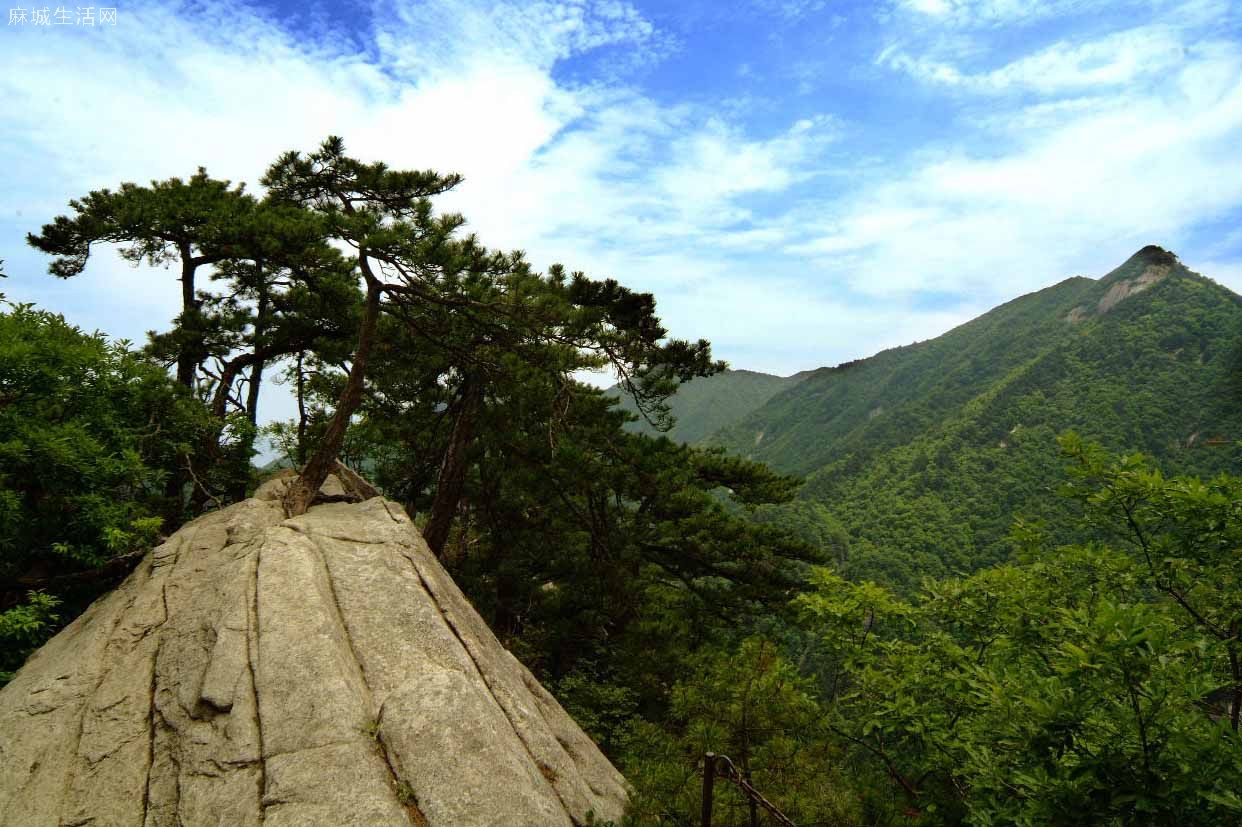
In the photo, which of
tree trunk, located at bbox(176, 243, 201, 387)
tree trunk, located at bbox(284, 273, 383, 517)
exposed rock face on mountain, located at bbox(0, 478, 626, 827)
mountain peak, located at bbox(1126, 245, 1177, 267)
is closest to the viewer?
exposed rock face on mountain, located at bbox(0, 478, 626, 827)

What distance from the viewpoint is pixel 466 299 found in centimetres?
1229

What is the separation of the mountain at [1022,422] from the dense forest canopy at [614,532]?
1519 inches

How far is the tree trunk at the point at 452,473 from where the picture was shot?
52.8ft

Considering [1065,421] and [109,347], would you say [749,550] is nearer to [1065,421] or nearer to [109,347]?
[109,347]

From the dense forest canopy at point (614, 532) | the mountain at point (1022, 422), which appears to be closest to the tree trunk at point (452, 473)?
the dense forest canopy at point (614, 532)

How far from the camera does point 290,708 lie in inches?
268

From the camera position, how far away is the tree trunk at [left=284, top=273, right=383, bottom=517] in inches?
475

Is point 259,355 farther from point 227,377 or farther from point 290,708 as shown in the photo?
point 290,708

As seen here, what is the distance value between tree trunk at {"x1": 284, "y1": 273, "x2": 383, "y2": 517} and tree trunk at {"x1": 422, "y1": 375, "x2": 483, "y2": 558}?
3.56 meters

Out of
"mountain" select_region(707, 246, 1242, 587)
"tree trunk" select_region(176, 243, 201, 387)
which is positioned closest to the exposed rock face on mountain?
"tree trunk" select_region(176, 243, 201, 387)

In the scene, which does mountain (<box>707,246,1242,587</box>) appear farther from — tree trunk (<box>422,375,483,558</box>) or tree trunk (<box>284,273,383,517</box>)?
tree trunk (<box>284,273,383,517</box>)

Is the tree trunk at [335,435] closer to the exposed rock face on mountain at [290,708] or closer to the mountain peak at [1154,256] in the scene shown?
the exposed rock face on mountain at [290,708]

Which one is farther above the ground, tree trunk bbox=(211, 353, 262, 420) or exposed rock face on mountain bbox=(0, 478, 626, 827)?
tree trunk bbox=(211, 353, 262, 420)

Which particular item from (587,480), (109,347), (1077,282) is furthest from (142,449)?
(1077,282)
